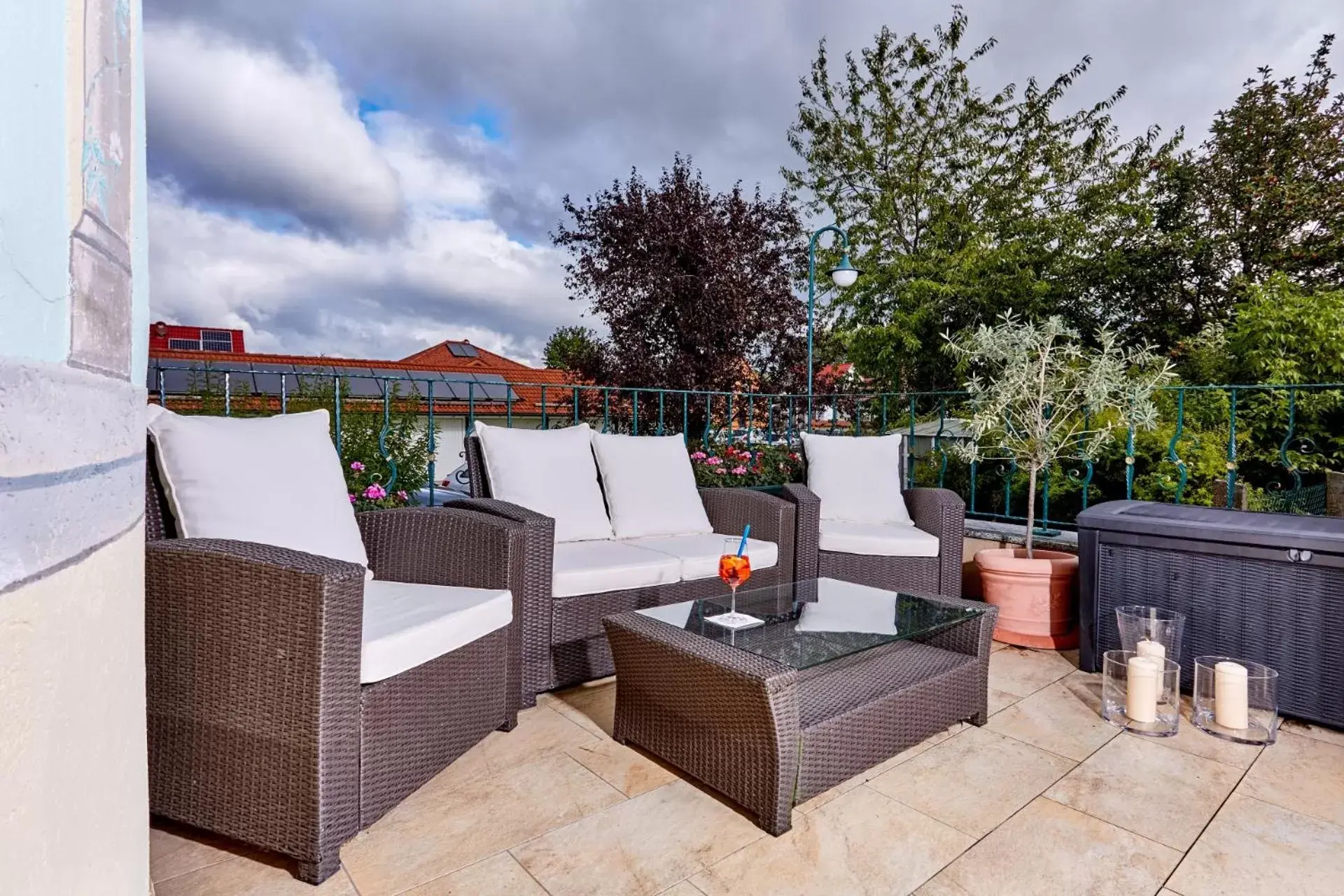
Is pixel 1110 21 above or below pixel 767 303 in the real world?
above

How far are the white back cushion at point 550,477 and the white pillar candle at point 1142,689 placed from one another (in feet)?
6.45

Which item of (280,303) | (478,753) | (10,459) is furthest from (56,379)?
(280,303)

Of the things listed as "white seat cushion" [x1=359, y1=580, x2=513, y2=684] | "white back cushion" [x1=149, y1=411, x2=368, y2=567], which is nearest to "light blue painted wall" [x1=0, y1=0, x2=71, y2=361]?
"white seat cushion" [x1=359, y1=580, x2=513, y2=684]

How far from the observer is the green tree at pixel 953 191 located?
11.4m

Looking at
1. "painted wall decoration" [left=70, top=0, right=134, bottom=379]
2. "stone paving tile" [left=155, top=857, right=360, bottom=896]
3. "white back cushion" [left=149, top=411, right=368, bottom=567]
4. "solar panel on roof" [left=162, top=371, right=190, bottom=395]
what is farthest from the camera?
"solar panel on roof" [left=162, top=371, right=190, bottom=395]

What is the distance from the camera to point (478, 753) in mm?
2072

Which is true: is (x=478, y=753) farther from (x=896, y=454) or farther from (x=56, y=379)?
(x=896, y=454)

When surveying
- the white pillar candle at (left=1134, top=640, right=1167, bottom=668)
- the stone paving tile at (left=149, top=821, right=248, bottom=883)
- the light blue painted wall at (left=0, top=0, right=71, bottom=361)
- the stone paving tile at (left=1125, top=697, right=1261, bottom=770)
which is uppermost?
the light blue painted wall at (left=0, top=0, right=71, bottom=361)

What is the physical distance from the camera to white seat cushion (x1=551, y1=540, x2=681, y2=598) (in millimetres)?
2424

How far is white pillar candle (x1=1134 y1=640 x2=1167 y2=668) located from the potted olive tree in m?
0.78

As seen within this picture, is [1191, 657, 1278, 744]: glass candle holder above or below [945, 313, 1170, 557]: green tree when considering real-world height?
below

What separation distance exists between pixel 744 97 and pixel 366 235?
7881mm

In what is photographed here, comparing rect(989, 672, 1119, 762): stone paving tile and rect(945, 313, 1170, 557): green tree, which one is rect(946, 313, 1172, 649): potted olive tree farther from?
rect(989, 672, 1119, 762): stone paving tile

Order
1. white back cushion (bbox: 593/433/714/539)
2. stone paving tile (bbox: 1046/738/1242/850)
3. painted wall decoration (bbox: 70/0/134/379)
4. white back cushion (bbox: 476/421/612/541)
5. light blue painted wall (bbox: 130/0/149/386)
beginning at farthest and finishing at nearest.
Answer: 1. white back cushion (bbox: 593/433/714/539)
2. white back cushion (bbox: 476/421/612/541)
3. stone paving tile (bbox: 1046/738/1242/850)
4. light blue painted wall (bbox: 130/0/149/386)
5. painted wall decoration (bbox: 70/0/134/379)
